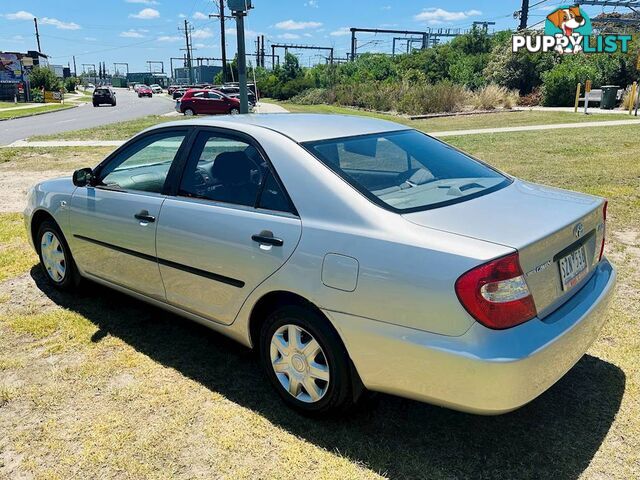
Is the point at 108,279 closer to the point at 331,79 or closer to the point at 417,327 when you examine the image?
the point at 417,327

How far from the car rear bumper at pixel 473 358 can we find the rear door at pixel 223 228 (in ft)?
1.90

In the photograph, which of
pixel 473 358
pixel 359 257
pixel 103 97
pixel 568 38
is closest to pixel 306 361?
pixel 359 257

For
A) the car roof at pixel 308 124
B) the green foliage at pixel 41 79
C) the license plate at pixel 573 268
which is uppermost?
the green foliage at pixel 41 79

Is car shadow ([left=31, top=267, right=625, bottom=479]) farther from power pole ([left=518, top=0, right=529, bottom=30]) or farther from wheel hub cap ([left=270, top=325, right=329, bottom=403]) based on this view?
power pole ([left=518, top=0, right=529, bottom=30])

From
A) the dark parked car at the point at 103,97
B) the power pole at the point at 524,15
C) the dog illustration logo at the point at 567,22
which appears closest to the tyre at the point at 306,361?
the dog illustration logo at the point at 567,22

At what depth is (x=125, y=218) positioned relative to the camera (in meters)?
3.85

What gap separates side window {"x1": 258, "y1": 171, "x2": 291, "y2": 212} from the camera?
300cm

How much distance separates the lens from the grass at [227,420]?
8.79ft

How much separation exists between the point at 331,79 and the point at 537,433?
4660cm

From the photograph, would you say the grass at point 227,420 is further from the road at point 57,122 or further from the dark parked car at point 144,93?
the dark parked car at point 144,93

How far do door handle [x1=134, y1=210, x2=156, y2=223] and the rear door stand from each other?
89 mm

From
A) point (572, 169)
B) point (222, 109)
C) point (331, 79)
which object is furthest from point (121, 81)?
point (572, 169)

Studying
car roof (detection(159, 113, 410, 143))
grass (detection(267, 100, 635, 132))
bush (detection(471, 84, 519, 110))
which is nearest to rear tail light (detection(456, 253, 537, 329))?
car roof (detection(159, 113, 410, 143))

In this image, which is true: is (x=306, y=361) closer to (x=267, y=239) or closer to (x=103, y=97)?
(x=267, y=239)
